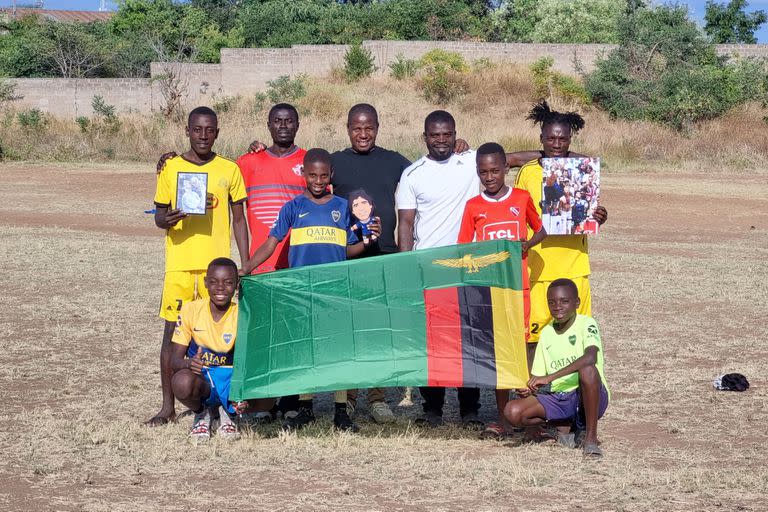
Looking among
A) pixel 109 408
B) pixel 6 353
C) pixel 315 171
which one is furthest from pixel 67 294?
pixel 315 171

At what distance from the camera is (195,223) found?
284 inches

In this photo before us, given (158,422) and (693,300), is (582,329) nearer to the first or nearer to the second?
(158,422)

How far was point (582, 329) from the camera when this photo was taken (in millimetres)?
6648

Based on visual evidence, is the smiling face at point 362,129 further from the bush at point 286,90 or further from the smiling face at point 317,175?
the bush at point 286,90

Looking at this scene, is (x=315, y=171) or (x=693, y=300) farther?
(x=693, y=300)

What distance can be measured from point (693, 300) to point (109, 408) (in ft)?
24.3

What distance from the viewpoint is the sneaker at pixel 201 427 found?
6.74 metres

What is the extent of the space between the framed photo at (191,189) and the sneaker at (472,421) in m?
2.29

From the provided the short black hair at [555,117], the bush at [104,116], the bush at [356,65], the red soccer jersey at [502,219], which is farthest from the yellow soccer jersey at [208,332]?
the bush at [356,65]

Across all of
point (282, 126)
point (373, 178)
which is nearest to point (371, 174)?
point (373, 178)

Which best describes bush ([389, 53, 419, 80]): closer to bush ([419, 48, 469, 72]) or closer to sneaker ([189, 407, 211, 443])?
bush ([419, 48, 469, 72])

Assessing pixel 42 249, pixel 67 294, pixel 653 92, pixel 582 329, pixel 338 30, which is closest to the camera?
pixel 582 329

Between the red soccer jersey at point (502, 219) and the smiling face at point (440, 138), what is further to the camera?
the smiling face at point (440, 138)

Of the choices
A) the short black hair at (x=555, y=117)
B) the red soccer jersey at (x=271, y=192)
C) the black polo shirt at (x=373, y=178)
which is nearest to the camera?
the short black hair at (x=555, y=117)
